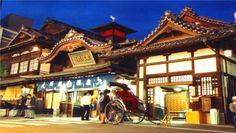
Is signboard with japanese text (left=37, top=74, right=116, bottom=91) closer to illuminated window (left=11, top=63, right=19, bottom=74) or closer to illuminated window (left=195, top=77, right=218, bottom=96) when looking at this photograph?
illuminated window (left=195, top=77, right=218, bottom=96)

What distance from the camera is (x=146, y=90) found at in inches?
682

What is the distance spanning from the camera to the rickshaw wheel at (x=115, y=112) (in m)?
10.8

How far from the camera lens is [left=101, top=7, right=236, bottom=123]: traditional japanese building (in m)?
14.1

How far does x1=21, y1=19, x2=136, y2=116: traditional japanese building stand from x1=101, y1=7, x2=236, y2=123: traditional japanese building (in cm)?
149

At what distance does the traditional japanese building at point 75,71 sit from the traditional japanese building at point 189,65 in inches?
58.6

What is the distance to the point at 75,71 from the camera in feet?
71.8

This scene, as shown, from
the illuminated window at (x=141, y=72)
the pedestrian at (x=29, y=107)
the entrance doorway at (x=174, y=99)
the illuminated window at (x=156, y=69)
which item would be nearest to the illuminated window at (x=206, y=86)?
the illuminated window at (x=156, y=69)

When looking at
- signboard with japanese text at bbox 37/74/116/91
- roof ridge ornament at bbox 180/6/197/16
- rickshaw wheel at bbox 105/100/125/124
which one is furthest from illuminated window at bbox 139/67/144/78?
roof ridge ornament at bbox 180/6/197/16

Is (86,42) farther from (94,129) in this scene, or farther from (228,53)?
(94,129)

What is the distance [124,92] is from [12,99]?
2147cm

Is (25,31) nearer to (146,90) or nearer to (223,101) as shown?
(146,90)

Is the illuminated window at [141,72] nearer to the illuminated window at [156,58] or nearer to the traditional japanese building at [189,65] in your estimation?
the traditional japanese building at [189,65]

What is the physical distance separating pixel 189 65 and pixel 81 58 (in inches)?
435

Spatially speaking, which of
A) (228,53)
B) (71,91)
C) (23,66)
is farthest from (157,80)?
(23,66)
